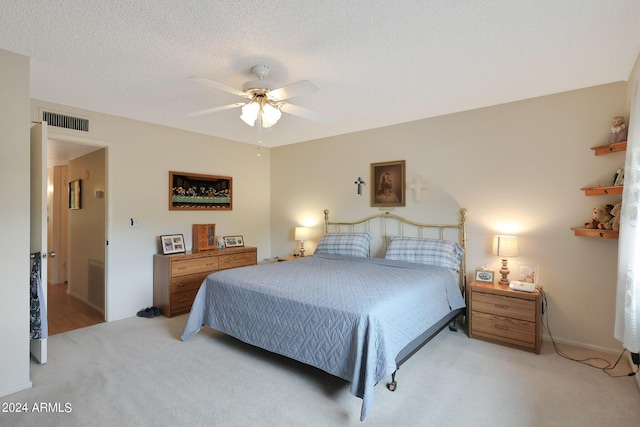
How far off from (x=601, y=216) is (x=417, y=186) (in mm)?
1783

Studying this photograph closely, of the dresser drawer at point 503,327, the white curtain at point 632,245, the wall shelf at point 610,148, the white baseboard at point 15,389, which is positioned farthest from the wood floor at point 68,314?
the wall shelf at point 610,148

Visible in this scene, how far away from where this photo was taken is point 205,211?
4789 millimetres

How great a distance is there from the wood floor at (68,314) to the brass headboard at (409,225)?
10.7 feet

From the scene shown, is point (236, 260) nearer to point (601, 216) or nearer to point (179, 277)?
point (179, 277)

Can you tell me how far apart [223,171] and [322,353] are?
3557 mm

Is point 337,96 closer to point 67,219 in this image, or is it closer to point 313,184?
point 313,184

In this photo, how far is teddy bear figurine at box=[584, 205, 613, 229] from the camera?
Result: 2.80 metres

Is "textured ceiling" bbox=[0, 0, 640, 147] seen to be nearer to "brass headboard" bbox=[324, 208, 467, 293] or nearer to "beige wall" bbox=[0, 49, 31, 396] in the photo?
"beige wall" bbox=[0, 49, 31, 396]

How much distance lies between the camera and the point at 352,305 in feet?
7.26

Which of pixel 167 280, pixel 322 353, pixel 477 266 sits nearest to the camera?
pixel 322 353

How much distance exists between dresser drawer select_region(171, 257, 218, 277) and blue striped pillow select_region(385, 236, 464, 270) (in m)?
2.35

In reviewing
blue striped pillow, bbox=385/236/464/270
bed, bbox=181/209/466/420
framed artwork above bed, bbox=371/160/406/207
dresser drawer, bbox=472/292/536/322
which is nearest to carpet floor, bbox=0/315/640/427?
bed, bbox=181/209/466/420

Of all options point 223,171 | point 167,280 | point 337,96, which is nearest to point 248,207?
point 223,171

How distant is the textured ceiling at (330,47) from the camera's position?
6.03ft
